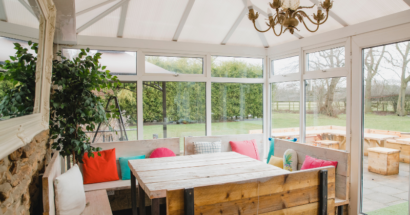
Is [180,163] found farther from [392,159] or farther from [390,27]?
[390,27]

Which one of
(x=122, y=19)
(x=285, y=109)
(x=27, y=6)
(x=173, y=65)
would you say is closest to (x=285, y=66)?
(x=285, y=109)

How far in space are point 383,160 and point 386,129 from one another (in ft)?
1.18

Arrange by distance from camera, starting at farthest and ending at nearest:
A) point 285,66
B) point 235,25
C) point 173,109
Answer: point 285,66, point 173,109, point 235,25

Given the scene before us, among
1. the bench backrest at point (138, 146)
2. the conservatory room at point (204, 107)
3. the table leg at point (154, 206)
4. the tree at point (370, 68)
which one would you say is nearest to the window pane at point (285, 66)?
the conservatory room at point (204, 107)

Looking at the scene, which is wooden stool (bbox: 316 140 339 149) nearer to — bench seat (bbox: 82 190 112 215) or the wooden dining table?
the wooden dining table

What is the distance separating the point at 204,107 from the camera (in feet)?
15.8

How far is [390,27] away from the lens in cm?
306

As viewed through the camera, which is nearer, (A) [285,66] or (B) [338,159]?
(B) [338,159]

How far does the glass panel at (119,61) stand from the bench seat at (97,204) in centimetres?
182

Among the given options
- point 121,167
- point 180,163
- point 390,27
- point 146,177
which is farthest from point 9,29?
point 390,27

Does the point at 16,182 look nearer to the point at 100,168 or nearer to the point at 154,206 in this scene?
the point at 154,206

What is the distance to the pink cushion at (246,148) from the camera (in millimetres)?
4473

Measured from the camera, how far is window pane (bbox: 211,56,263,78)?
15.9 ft

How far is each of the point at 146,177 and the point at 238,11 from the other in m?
2.90
